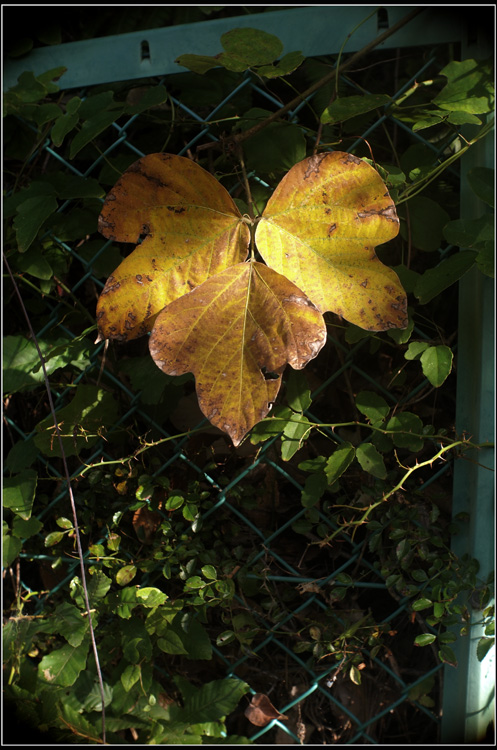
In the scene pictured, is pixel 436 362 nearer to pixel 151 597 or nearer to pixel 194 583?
pixel 194 583

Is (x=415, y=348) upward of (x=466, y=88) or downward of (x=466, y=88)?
downward

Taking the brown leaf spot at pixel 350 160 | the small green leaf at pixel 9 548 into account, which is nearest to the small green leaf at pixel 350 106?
the brown leaf spot at pixel 350 160

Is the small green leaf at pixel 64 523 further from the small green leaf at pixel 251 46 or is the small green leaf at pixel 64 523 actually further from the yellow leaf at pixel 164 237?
the small green leaf at pixel 251 46

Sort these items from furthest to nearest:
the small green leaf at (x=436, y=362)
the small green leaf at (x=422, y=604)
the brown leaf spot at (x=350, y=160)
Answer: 1. the small green leaf at (x=422, y=604)
2. the small green leaf at (x=436, y=362)
3. the brown leaf spot at (x=350, y=160)

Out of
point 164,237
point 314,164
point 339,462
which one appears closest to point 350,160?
point 314,164

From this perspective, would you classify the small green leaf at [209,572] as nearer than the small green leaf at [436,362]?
No

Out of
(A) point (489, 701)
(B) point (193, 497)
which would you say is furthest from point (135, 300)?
(A) point (489, 701)

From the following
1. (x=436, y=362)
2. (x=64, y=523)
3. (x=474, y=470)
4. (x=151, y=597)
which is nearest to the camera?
(x=436, y=362)
